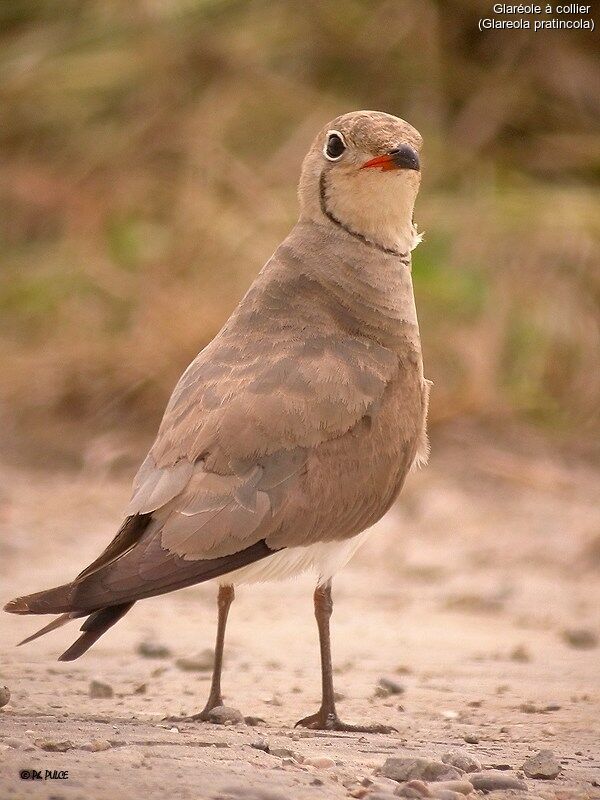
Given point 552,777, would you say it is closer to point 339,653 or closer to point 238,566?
point 238,566

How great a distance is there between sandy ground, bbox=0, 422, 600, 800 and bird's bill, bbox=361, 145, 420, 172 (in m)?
1.56

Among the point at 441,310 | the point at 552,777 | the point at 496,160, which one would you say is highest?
the point at 496,160

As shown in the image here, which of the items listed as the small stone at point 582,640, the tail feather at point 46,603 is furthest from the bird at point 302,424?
the small stone at point 582,640

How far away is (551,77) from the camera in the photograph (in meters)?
9.59

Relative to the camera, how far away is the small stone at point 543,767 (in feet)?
11.1

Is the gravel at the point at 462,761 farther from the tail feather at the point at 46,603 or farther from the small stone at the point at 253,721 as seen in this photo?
the tail feather at the point at 46,603

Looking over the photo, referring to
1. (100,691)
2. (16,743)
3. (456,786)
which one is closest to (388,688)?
(100,691)

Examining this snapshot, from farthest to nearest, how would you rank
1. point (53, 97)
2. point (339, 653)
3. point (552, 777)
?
point (53, 97) → point (339, 653) → point (552, 777)

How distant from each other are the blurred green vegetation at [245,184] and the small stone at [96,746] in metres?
4.22

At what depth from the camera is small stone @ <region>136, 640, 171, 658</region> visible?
15.7ft

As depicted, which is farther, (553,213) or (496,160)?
(496,160)

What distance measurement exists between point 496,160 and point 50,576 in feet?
14.9

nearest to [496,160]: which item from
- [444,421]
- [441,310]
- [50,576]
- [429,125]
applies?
[429,125]

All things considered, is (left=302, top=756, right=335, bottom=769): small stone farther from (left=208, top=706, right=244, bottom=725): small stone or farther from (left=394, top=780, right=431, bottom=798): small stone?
(left=208, top=706, right=244, bottom=725): small stone
